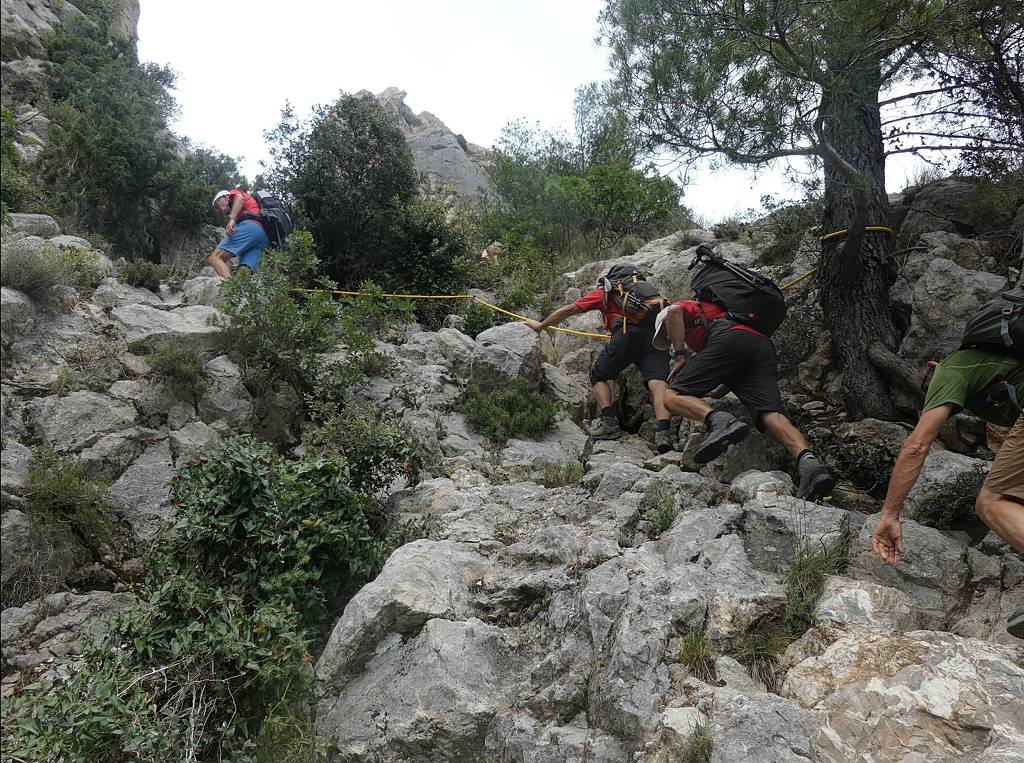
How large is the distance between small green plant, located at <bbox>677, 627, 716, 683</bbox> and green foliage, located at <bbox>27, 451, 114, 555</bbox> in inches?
195

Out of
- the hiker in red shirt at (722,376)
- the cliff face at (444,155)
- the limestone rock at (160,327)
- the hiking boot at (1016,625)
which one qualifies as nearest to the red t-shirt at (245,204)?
the limestone rock at (160,327)

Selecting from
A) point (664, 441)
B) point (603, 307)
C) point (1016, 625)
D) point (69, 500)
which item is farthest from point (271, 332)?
point (1016, 625)

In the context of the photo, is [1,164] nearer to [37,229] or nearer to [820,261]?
[37,229]

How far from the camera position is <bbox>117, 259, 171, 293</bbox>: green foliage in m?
A: 10.0

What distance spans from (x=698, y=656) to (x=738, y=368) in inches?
129

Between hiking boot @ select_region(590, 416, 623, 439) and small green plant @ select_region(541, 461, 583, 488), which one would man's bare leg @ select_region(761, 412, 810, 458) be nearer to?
small green plant @ select_region(541, 461, 583, 488)

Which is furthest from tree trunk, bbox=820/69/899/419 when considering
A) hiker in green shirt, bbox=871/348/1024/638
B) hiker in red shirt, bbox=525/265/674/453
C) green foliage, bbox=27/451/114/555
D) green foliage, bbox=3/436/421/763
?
green foliage, bbox=27/451/114/555

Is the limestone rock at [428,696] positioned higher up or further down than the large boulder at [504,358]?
further down

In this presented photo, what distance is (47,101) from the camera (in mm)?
12375

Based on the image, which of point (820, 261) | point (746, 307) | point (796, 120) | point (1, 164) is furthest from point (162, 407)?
point (820, 261)

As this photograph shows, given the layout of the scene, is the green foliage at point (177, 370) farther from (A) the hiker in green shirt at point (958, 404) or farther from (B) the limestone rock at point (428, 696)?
(A) the hiker in green shirt at point (958, 404)

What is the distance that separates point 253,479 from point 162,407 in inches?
104

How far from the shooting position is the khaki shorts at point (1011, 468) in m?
4.30

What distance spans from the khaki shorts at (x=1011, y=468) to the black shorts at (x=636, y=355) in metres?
4.28
